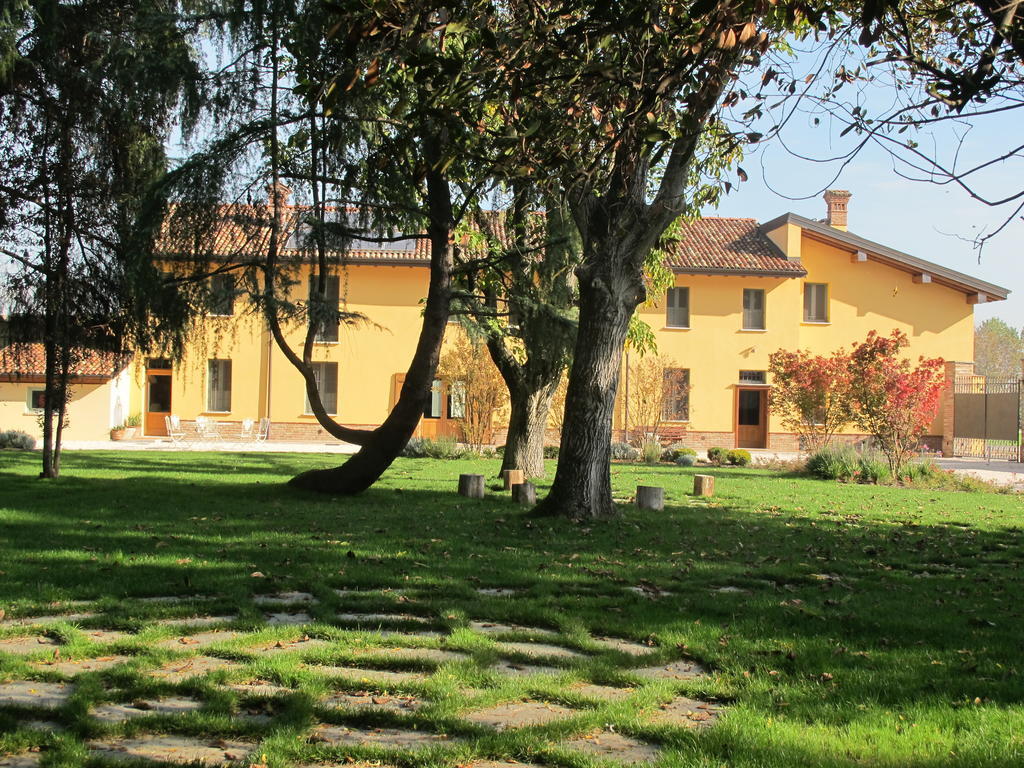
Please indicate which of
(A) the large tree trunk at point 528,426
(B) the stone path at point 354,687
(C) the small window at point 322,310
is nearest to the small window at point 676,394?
(A) the large tree trunk at point 528,426

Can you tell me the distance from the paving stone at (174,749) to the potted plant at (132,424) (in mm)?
31135

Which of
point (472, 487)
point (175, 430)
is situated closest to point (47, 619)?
point (472, 487)

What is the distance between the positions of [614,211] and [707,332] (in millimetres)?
24982

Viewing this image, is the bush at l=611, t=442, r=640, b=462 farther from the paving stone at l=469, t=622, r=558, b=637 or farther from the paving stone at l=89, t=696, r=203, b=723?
the paving stone at l=89, t=696, r=203, b=723

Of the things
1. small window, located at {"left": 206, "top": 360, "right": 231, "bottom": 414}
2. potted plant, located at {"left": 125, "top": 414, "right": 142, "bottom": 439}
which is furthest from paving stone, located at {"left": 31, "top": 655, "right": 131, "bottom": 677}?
small window, located at {"left": 206, "top": 360, "right": 231, "bottom": 414}

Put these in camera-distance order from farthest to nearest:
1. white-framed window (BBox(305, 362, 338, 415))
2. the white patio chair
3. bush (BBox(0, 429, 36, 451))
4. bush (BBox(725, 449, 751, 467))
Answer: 1. white-framed window (BBox(305, 362, 338, 415))
2. the white patio chair
3. bush (BBox(725, 449, 751, 467))
4. bush (BBox(0, 429, 36, 451))

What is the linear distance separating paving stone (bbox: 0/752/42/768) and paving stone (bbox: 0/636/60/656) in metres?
1.38

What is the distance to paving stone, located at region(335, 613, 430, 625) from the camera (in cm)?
540

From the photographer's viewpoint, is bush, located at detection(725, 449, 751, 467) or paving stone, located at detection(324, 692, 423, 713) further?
bush, located at detection(725, 449, 751, 467)

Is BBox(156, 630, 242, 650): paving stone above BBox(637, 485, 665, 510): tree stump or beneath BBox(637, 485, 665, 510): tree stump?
beneath

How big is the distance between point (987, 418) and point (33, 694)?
3450 centimetres

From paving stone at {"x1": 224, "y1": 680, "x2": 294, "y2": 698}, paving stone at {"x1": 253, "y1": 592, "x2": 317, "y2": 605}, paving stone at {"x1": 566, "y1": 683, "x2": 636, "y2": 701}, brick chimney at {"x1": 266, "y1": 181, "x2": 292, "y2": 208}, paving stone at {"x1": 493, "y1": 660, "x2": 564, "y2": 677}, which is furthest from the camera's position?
brick chimney at {"x1": 266, "y1": 181, "x2": 292, "y2": 208}

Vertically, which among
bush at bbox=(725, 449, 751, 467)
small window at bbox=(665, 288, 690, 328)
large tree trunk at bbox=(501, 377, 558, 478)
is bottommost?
bush at bbox=(725, 449, 751, 467)

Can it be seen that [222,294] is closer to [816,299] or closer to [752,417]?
[752,417]
